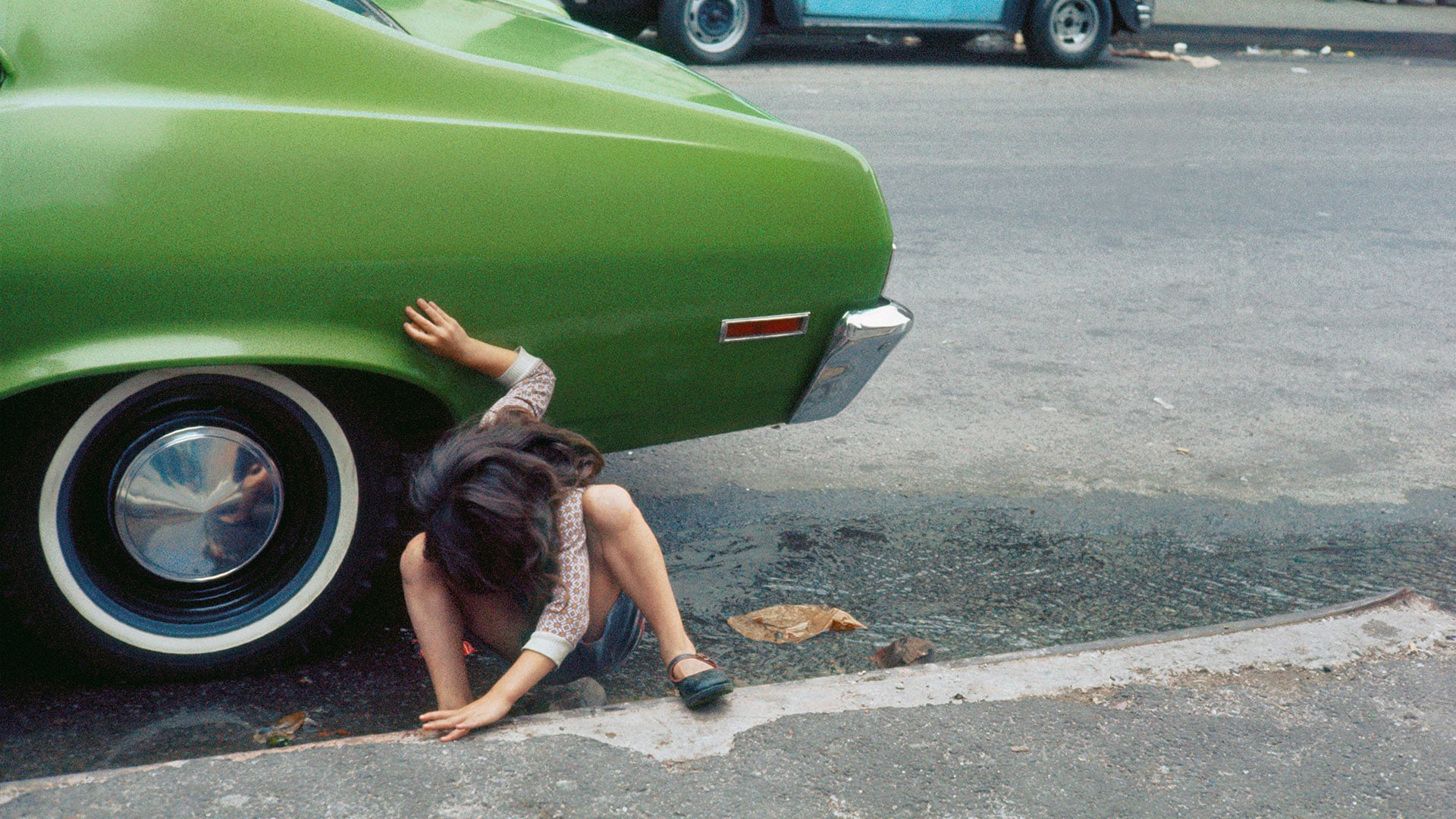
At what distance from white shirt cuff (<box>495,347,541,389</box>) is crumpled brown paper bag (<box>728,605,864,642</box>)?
81 centimetres

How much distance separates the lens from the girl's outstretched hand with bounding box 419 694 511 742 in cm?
232

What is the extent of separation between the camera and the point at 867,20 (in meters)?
10.7

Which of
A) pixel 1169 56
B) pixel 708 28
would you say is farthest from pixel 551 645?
pixel 1169 56

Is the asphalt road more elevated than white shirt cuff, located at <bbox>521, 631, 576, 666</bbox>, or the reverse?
white shirt cuff, located at <bbox>521, 631, 576, 666</bbox>

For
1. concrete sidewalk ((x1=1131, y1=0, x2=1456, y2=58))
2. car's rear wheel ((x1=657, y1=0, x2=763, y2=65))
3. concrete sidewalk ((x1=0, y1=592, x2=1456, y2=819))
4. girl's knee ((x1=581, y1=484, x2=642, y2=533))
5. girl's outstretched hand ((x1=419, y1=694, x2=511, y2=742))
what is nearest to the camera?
concrete sidewalk ((x1=0, y1=592, x2=1456, y2=819))

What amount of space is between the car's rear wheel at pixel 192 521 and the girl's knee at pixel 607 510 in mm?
439

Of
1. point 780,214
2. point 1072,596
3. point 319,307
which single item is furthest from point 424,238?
point 1072,596

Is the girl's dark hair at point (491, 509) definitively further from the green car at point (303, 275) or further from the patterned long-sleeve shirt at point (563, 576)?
the green car at point (303, 275)

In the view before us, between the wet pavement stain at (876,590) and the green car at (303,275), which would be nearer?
the green car at (303,275)

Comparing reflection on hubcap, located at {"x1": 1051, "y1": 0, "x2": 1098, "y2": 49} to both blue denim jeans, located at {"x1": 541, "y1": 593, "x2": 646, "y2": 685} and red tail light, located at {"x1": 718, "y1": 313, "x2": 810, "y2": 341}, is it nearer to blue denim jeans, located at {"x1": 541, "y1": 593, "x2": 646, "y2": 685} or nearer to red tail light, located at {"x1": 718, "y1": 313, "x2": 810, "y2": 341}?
red tail light, located at {"x1": 718, "y1": 313, "x2": 810, "y2": 341}

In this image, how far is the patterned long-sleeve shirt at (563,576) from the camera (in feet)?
8.03

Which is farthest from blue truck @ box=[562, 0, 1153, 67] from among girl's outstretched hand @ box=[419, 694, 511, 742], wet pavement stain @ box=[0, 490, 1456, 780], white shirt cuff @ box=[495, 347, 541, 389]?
girl's outstretched hand @ box=[419, 694, 511, 742]

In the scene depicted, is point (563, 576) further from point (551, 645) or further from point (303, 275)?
point (303, 275)

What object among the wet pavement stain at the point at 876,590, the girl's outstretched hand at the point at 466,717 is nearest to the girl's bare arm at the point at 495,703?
the girl's outstretched hand at the point at 466,717
